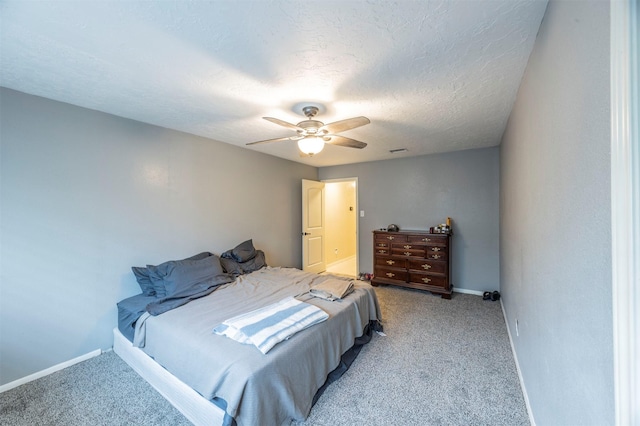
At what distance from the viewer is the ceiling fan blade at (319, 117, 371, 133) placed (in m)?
2.04

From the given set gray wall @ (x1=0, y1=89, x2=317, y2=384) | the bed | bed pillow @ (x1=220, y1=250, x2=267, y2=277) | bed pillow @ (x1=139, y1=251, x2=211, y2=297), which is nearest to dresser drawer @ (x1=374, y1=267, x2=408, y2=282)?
the bed

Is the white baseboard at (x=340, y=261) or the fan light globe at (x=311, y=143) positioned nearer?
the fan light globe at (x=311, y=143)

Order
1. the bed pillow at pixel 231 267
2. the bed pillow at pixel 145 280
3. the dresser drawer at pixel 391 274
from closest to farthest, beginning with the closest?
the bed pillow at pixel 145 280
the bed pillow at pixel 231 267
the dresser drawer at pixel 391 274

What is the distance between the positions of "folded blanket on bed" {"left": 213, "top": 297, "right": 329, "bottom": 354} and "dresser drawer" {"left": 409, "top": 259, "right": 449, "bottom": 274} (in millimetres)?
2575

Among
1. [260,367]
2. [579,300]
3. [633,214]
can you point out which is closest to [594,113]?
[633,214]

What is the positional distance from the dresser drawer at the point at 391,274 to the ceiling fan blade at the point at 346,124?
3.00m

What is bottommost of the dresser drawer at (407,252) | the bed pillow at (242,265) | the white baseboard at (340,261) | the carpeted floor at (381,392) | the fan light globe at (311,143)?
the carpeted floor at (381,392)

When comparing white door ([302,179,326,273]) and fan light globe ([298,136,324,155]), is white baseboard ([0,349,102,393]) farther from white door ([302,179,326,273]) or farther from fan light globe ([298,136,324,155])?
white door ([302,179,326,273])

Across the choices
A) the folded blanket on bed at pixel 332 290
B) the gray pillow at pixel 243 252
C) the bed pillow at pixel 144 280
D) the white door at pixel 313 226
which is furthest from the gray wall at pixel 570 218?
the white door at pixel 313 226

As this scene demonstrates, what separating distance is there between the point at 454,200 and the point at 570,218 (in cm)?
359

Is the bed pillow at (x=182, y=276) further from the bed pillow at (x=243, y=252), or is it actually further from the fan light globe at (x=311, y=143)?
the fan light globe at (x=311, y=143)

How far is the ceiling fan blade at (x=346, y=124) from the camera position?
80.5 inches

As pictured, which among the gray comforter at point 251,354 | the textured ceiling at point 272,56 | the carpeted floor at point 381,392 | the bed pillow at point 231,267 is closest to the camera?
the textured ceiling at point 272,56

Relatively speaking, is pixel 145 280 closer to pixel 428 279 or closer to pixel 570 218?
pixel 570 218
